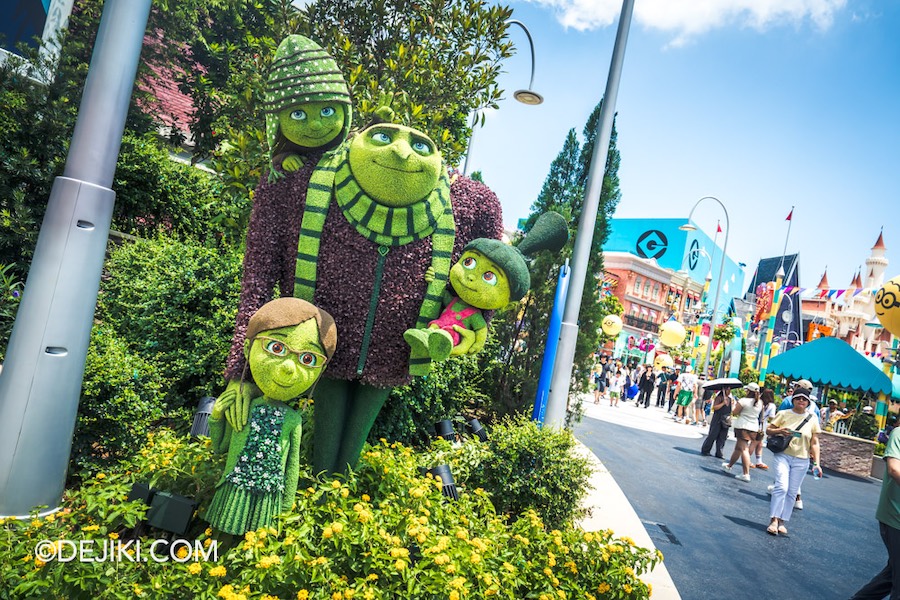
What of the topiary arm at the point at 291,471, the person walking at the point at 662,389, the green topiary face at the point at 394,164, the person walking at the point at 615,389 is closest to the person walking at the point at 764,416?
the person walking at the point at 615,389

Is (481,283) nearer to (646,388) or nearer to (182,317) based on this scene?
(182,317)

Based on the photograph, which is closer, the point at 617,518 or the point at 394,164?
the point at 394,164

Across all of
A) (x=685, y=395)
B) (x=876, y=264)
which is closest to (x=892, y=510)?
(x=685, y=395)

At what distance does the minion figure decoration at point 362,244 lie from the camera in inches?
105

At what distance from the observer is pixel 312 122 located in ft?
8.91

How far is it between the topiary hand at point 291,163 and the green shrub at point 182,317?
2.31m

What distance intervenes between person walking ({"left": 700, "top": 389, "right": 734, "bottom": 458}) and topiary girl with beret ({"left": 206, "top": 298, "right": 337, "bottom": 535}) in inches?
351

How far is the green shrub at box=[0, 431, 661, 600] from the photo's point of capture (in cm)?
204

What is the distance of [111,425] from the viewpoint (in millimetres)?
3475

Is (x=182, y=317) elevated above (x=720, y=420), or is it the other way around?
(x=182, y=317)

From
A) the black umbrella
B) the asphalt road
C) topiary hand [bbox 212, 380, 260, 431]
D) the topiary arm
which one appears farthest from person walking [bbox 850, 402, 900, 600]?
the black umbrella

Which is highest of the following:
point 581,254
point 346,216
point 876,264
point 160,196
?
point 876,264

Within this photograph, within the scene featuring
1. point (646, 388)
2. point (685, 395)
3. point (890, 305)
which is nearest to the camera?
point (890, 305)

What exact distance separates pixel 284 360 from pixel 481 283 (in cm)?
105
